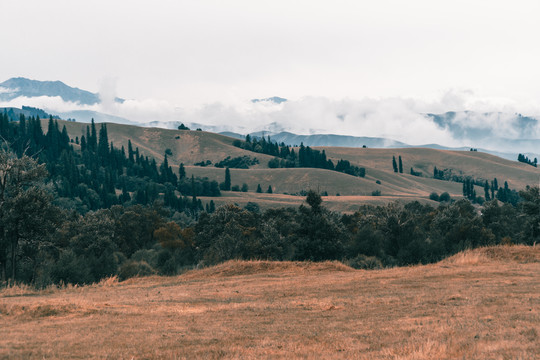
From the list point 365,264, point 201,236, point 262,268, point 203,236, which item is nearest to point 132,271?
point 262,268

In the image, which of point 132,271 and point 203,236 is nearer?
point 132,271

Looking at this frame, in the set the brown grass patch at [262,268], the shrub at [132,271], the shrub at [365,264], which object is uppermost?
the brown grass patch at [262,268]

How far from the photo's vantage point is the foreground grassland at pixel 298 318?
11.6 metres

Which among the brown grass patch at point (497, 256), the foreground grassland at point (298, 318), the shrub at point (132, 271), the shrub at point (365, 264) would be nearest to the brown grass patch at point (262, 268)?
the foreground grassland at point (298, 318)

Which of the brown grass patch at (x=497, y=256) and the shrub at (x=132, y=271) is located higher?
the brown grass patch at (x=497, y=256)

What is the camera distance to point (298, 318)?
642 inches

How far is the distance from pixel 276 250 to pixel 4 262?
31747mm

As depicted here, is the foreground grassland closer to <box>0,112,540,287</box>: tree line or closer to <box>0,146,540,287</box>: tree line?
<box>0,112,540,287</box>: tree line

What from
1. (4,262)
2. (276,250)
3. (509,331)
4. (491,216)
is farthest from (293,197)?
(509,331)

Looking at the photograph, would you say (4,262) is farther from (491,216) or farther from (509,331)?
(491,216)

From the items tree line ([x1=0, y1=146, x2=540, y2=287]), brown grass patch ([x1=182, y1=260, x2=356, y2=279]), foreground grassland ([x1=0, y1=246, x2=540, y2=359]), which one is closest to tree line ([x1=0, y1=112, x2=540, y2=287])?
tree line ([x1=0, y1=146, x2=540, y2=287])

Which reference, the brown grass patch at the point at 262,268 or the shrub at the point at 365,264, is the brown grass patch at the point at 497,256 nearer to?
the brown grass patch at the point at 262,268

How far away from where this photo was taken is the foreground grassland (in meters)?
11.6

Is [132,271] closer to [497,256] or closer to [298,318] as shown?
[497,256]
